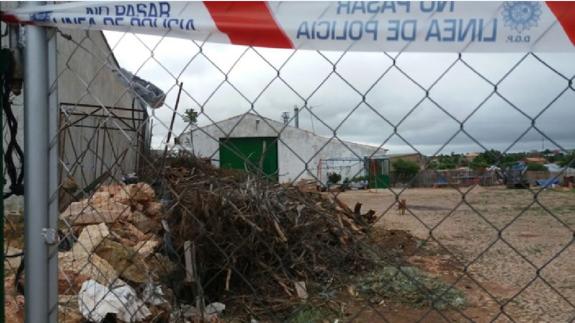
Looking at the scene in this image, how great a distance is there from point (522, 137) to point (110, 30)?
1.08 meters

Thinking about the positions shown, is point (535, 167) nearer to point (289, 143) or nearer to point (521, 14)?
point (521, 14)

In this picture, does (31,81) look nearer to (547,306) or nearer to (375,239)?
(547,306)

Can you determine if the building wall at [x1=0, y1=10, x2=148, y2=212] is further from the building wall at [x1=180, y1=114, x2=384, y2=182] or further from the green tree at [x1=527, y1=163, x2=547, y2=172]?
the green tree at [x1=527, y1=163, x2=547, y2=172]

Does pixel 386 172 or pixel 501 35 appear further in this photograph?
pixel 386 172

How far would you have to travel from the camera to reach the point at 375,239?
8.50 meters

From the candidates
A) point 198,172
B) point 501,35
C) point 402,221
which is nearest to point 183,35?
point 501,35

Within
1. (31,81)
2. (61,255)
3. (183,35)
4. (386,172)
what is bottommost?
(61,255)

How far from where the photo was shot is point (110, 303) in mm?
3223

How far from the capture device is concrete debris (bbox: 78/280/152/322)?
3029 mm

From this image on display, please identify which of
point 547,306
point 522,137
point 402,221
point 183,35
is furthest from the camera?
point 402,221

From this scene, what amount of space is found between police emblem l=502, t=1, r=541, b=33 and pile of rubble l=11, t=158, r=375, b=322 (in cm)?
274

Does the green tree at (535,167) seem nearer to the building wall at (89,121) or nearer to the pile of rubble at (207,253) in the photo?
the pile of rubble at (207,253)

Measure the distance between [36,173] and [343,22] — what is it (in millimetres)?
925

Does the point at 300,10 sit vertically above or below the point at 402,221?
above
